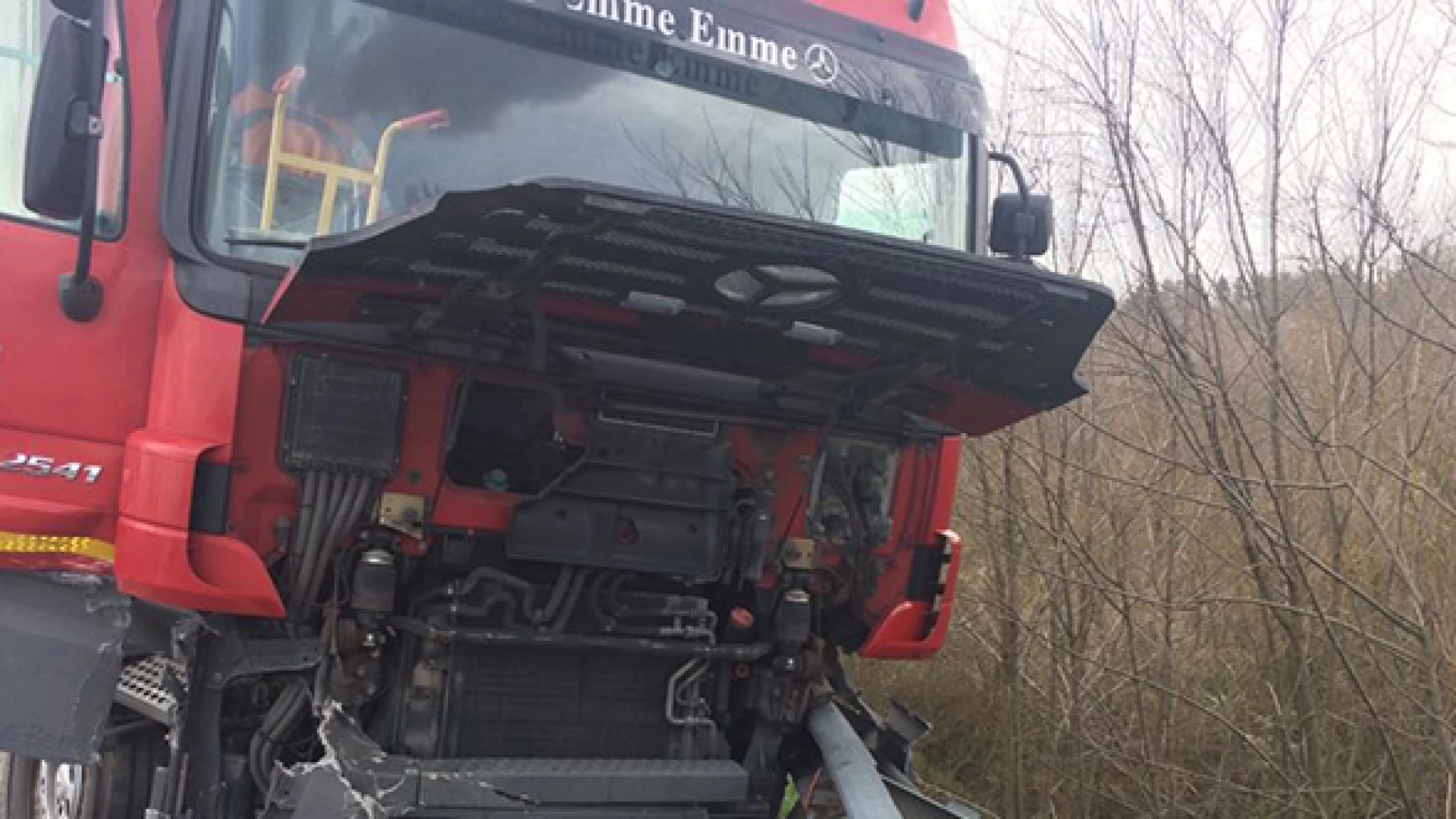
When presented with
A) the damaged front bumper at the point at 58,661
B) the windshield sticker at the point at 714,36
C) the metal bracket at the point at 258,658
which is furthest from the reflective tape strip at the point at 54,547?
the windshield sticker at the point at 714,36

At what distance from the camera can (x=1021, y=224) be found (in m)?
4.52

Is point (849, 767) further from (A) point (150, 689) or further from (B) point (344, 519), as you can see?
(A) point (150, 689)

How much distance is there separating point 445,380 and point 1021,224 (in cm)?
221

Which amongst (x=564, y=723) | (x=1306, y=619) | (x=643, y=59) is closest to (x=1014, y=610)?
(x=1306, y=619)

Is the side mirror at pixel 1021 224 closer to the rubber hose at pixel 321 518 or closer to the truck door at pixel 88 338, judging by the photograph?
the rubber hose at pixel 321 518

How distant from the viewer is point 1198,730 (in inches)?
220

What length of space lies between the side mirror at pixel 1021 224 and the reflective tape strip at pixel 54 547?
10.2ft

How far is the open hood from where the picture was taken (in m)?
2.74

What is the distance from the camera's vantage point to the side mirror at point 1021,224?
452cm

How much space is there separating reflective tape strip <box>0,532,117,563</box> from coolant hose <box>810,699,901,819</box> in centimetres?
224

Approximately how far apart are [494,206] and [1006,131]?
4.49m

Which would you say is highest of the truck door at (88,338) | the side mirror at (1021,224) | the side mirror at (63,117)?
the side mirror at (1021,224)

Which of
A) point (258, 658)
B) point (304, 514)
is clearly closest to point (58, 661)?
point (258, 658)

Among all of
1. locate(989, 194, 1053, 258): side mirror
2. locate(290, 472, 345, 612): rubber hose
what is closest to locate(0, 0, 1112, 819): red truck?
locate(290, 472, 345, 612): rubber hose
